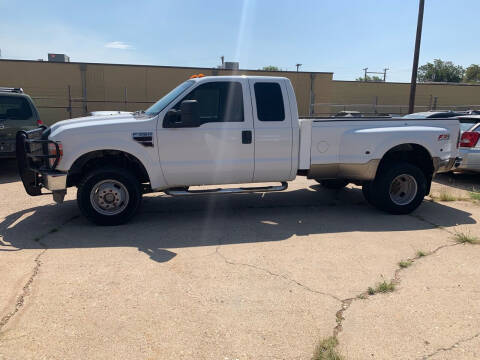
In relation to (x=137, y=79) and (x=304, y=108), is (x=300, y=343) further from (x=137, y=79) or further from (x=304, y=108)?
(x=304, y=108)

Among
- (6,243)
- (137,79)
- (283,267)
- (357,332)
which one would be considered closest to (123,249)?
(6,243)

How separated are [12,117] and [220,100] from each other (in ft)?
19.4

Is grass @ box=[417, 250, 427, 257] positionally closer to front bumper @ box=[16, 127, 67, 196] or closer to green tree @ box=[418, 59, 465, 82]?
front bumper @ box=[16, 127, 67, 196]

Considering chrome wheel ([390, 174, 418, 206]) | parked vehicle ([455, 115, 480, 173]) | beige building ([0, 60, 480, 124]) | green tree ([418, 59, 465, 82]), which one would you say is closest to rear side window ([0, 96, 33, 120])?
chrome wheel ([390, 174, 418, 206])

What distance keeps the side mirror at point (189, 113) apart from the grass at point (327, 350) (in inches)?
133

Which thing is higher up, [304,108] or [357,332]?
[304,108]

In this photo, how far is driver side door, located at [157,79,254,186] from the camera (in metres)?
5.45

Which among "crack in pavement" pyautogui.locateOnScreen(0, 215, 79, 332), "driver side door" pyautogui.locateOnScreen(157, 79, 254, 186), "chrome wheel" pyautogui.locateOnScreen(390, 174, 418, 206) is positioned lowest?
"crack in pavement" pyautogui.locateOnScreen(0, 215, 79, 332)

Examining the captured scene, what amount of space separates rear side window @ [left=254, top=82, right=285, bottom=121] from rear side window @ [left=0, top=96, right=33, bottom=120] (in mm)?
6248

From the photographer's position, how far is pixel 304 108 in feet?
85.9

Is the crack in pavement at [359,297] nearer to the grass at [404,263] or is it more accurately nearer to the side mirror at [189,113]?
the grass at [404,263]

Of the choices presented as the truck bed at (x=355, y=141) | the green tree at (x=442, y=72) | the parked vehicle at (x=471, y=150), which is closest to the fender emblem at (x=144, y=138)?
the truck bed at (x=355, y=141)

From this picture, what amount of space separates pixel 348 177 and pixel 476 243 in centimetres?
200

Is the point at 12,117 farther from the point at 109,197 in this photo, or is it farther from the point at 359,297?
the point at 359,297
